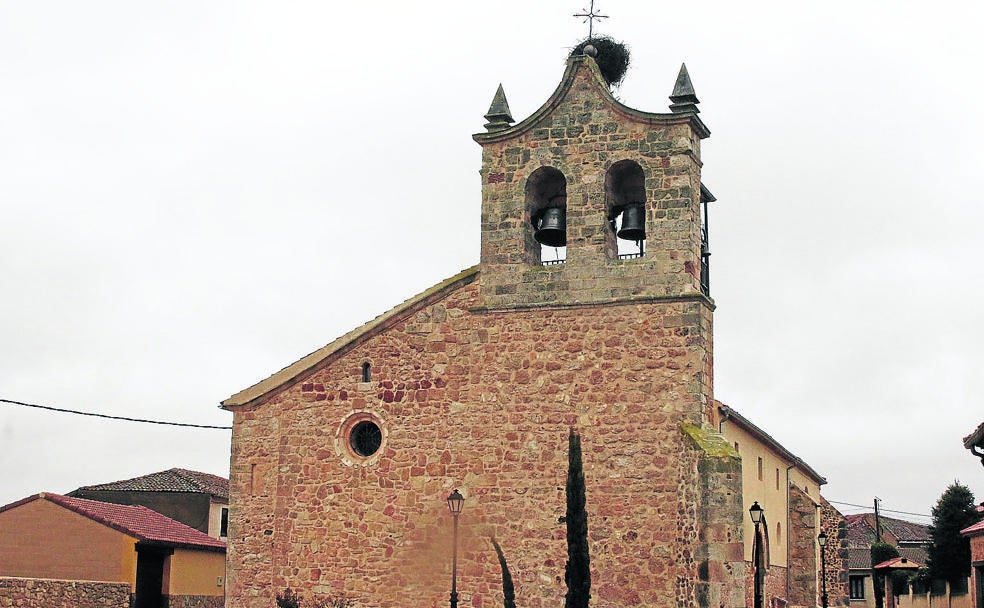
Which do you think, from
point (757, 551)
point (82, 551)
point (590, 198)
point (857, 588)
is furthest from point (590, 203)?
point (857, 588)

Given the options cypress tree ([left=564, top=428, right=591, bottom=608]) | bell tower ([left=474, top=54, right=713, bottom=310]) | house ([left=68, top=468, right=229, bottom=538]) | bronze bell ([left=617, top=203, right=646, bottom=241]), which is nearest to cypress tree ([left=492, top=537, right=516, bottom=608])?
cypress tree ([left=564, top=428, right=591, bottom=608])

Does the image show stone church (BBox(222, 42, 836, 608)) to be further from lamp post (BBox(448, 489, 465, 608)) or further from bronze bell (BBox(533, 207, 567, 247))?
lamp post (BBox(448, 489, 465, 608))

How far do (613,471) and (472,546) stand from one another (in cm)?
286

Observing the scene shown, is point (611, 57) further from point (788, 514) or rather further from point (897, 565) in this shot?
point (897, 565)

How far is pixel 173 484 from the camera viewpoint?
127 feet

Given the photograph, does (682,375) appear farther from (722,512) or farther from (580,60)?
(580,60)

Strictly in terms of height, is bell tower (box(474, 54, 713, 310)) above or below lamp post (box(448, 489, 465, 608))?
above

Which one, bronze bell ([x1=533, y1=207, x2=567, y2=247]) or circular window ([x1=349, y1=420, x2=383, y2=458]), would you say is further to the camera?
circular window ([x1=349, y1=420, x2=383, y2=458])

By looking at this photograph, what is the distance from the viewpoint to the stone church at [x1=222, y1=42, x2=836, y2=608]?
760 inches

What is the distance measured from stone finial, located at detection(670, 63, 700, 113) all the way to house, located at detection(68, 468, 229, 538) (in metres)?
22.6

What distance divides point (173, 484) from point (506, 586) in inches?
861

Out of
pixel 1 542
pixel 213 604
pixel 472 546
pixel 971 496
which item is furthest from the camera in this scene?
pixel 971 496

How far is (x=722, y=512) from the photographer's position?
61.0 feet

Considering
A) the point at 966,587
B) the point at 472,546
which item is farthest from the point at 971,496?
the point at 472,546
